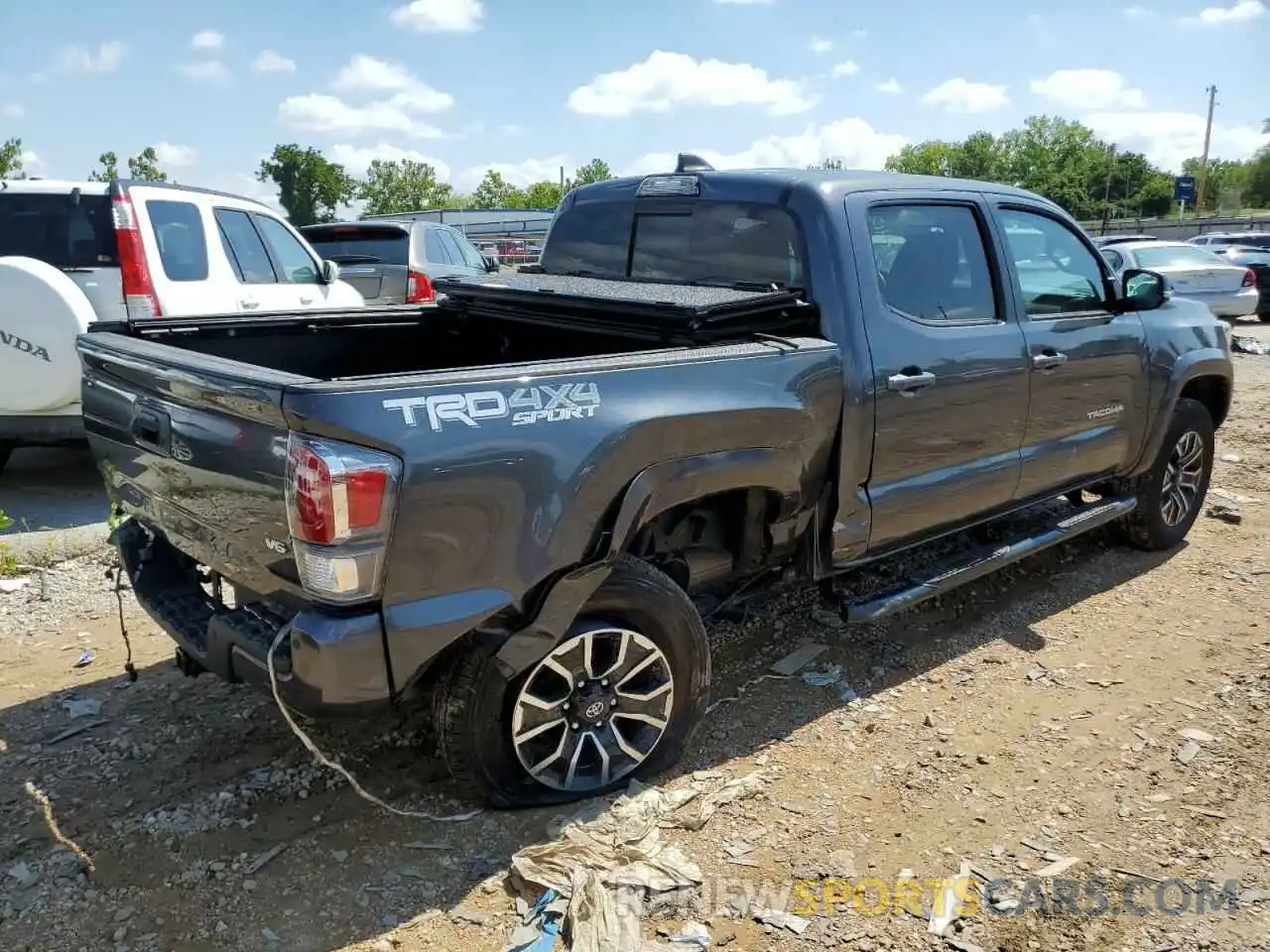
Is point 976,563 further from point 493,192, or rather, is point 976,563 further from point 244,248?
point 493,192

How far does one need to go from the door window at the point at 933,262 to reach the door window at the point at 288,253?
5.35 m

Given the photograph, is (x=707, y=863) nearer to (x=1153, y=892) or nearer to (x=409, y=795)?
(x=409, y=795)

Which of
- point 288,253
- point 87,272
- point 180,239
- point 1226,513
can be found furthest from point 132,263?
point 1226,513

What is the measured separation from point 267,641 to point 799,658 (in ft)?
7.77

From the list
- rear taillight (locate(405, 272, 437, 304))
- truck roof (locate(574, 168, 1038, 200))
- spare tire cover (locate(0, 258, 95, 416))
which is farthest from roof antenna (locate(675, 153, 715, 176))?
rear taillight (locate(405, 272, 437, 304))

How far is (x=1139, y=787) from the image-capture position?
3402 mm

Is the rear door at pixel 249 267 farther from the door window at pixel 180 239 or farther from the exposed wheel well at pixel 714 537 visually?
the exposed wheel well at pixel 714 537

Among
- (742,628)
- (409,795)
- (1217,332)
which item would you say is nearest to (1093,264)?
(1217,332)

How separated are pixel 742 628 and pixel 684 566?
114 centimetres

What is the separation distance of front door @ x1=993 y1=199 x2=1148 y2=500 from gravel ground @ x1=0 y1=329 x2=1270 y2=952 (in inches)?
31.7

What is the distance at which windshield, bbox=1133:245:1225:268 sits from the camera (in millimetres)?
15094

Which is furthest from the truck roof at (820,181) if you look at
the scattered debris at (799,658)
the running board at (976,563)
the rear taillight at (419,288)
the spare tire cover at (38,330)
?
the rear taillight at (419,288)

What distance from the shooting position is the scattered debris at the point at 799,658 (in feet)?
13.8

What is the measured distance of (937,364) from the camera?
386 centimetres
